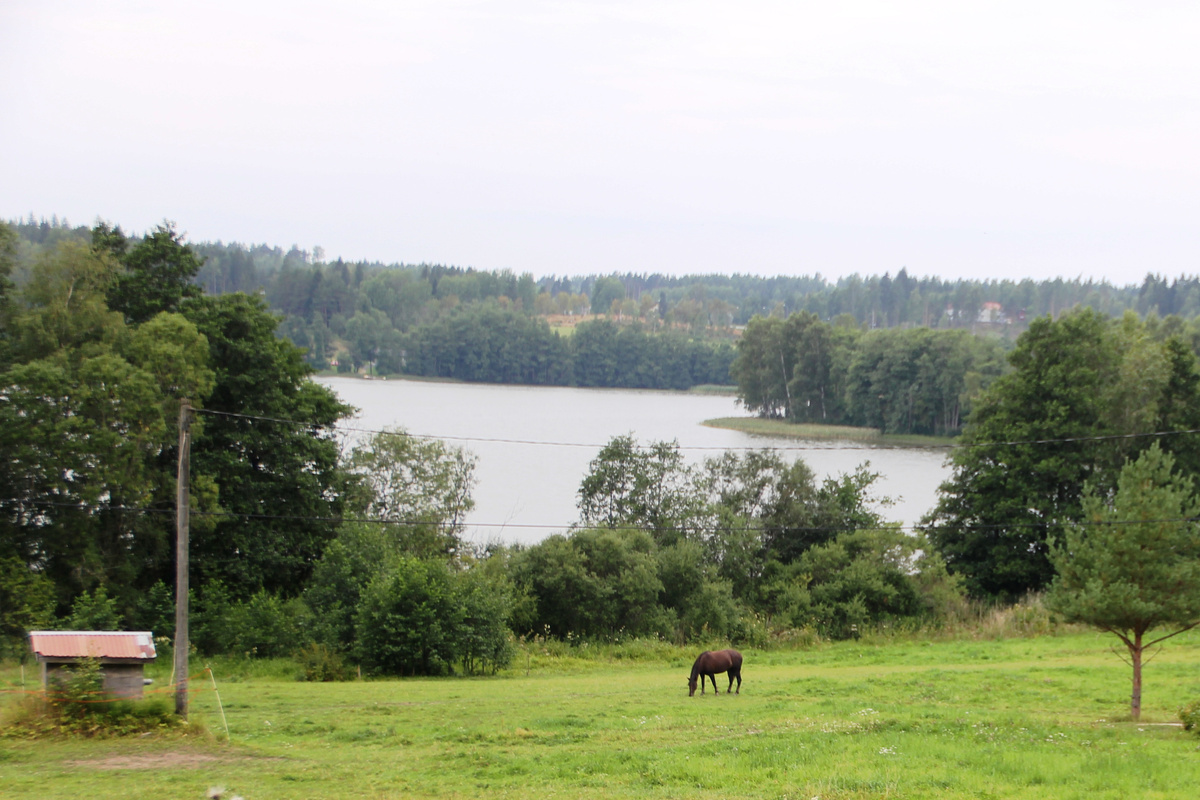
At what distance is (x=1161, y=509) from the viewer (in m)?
15.9

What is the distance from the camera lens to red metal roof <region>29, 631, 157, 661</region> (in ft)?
49.2

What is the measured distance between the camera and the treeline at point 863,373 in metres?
75.5

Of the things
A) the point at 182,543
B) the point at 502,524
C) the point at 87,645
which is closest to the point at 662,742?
the point at 182,543

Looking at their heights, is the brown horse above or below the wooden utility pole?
below

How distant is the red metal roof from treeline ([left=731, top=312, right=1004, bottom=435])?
61.4 metres

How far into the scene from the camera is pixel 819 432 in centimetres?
7794

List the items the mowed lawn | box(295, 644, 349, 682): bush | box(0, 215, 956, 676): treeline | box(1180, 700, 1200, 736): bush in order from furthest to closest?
box(0, 215, 956, 676): treeline, box(295, 644, 349, 682): bush, box(1180, 700, 1200, 736): bush, the mowed lawn

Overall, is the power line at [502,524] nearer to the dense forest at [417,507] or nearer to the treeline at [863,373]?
the dense forest at [417,507]

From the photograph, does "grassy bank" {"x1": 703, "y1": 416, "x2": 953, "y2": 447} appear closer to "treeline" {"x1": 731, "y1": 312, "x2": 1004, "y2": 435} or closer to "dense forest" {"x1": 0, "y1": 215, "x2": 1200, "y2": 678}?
"treeline" {"x1": 731, "y1": 312, "x2": 1004, "y2": 435}

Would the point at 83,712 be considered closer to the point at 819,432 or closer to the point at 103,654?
the point at 103,654

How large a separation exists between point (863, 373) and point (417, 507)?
169 ft

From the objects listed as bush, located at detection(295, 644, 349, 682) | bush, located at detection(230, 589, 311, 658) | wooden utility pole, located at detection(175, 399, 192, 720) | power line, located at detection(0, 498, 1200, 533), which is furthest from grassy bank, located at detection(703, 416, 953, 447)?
wooden utility pole, located at detection(175, 399, 192, 720)

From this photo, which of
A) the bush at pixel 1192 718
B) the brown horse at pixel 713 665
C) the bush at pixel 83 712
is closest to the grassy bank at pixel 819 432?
the brown horse at pixel 713 665

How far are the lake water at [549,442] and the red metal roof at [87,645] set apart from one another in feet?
50.2
